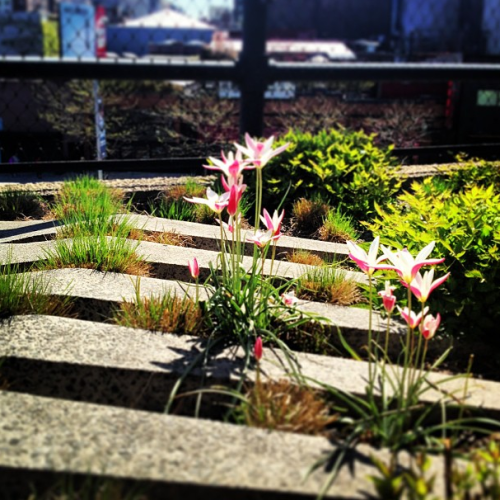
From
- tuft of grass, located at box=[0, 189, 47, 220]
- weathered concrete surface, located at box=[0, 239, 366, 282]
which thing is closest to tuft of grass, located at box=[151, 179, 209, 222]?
weathered concrete surface, located at box=[0, 239, 366, 282]

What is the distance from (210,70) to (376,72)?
134cm

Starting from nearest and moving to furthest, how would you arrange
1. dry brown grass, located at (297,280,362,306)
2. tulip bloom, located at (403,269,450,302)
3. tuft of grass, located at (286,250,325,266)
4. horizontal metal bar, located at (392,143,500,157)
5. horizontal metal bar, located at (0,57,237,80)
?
tulip bloom, located at (403,269,450,302)
dry brown grass, located at (297,280,362,306)
tuft of grass, located at (286,250,325,266)
horizontal metal bar, located at (0,57,237,80)
horizontal metal bar, located at (392,143,500,157)

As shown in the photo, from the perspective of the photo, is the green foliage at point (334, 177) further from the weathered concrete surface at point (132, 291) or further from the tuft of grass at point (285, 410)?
the tuft of grass at point (285, 410)

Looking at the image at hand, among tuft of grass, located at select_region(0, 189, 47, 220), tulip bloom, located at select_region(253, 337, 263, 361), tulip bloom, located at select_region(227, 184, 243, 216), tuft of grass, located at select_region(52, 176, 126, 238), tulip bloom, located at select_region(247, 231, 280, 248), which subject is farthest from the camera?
tuft of grass, located at select_region(0, 189, 47, 220)

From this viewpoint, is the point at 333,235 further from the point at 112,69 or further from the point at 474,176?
the point at 112,69

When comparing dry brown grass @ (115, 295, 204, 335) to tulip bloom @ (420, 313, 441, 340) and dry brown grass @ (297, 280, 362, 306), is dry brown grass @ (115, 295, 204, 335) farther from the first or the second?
tulip bloom @ (420, 313, 441, 340)

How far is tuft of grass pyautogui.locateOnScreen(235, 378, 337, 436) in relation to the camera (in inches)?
77.8

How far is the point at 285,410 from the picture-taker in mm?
2014

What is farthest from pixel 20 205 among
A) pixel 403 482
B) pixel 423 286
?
pixel 403 482

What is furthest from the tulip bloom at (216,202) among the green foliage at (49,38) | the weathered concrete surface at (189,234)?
the green foliage at (49,38)

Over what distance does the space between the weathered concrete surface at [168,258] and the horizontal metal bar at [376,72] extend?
6.94 ft

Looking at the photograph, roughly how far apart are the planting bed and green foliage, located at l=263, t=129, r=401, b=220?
125 cm

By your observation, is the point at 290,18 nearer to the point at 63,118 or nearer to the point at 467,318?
the point at 63,118

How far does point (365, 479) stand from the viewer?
5.65 ft
